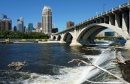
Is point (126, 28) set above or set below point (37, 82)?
above

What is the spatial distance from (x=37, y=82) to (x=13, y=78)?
Result: 11.3ft

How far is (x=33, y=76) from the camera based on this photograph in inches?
961

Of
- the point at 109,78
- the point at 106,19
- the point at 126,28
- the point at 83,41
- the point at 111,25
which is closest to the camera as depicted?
the point at 109,78

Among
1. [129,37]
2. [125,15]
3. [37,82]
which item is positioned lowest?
[37,82]

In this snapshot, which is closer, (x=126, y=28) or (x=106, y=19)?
(x=126, y=28)

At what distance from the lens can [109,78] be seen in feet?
64.9

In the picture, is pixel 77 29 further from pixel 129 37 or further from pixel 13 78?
pixel 13 78

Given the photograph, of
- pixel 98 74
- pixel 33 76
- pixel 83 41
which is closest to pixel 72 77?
pixel 98 74

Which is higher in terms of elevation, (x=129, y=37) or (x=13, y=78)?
(x=129, y=37)

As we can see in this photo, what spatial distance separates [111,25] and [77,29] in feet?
146

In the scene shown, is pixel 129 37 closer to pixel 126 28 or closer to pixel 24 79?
pixel 126 28

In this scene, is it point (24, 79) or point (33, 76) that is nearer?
point (24, 79)

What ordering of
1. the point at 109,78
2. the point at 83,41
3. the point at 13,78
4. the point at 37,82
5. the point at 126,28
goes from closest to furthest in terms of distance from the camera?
the point at 109,78, the point at 37,82, the point at 13,78, the point at 126,28, the point at 83,41

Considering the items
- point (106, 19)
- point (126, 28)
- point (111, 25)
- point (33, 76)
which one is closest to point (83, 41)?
point (106, 19)
